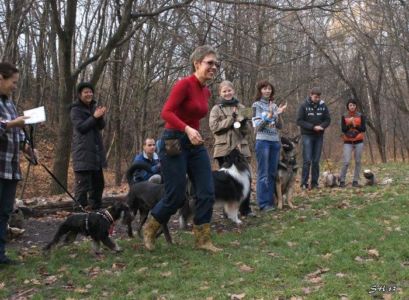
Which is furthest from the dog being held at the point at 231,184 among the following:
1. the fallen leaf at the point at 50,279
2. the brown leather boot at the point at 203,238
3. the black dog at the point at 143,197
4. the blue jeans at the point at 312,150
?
the blue jeans at the point at 312,150

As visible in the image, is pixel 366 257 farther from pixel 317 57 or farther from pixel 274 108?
pixel 317 57

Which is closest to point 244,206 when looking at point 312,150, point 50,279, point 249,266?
point 249,266

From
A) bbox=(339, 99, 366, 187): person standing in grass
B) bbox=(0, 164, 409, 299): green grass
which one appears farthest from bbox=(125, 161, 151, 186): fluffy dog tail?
bbox=(339, 99, 366, 187): person standing in grass

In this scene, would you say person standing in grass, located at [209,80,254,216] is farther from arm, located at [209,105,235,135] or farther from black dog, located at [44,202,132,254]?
black dog, located at [44,202,132,254]

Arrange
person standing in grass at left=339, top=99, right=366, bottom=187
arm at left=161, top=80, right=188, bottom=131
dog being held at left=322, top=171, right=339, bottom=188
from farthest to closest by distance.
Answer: dog being held at left=322, top=171, right=339, bottom=188 < person standing in grass at left=339, top=99, right=366, bottom=187 < arm at left=161, top=80, right=188, bottom=131

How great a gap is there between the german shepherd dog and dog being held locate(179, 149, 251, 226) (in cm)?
142

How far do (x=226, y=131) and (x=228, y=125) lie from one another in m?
0.09

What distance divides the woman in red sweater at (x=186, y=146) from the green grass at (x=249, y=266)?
53cm

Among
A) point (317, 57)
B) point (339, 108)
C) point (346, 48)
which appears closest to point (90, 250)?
point (317, 57)

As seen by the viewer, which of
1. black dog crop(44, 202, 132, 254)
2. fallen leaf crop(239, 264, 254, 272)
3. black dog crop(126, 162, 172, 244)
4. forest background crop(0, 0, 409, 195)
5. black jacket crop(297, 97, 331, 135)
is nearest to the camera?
fallen leaf crop(239, 264, 254, 272)

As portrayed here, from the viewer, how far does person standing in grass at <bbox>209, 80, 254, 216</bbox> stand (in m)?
7.21

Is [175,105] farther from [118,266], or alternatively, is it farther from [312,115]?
[312,115]

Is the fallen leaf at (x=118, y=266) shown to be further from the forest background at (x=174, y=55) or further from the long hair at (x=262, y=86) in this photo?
the forest background at (x=174, y=55)

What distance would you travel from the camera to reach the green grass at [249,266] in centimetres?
433
